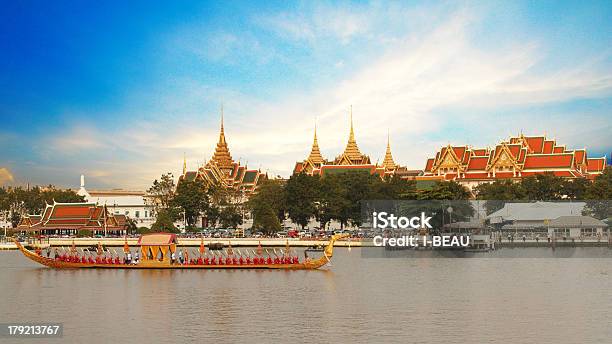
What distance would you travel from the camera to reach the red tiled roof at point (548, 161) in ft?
390

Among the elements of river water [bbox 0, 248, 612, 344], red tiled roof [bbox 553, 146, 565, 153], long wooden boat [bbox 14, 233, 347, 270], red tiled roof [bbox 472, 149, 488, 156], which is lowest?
river water [bbox 0, 248, 612, 344]

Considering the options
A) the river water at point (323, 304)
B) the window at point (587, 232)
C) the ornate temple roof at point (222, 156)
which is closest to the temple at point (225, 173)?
the ornate temple roof at point (222, 156)

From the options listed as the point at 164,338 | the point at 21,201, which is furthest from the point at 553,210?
the point at 21,201

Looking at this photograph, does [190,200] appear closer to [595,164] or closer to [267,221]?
[267,221]

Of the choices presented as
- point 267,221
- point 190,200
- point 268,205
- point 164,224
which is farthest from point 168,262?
point 190,200

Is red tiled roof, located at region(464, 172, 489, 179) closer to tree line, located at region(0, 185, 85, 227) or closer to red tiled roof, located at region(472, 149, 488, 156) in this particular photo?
red tiled roof, located at region(472, 149, 488, 156)

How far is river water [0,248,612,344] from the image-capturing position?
2927 centimetres

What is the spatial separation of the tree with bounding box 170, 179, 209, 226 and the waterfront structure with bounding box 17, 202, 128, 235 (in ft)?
29.9

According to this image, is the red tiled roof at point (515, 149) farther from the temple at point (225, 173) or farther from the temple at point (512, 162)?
the temple at point (225, 173)

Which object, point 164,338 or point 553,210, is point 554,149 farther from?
point 164,338

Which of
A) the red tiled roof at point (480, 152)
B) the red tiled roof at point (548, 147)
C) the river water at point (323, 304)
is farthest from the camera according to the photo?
the red tiled roof at point (480, 152)

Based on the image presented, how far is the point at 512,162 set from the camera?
399 feet

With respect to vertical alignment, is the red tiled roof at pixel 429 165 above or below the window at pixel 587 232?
above

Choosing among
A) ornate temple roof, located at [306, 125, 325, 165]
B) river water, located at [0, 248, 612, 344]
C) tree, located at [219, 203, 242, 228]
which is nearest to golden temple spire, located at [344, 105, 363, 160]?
ornate temple roof, located at [306, 125, 325, 165]
